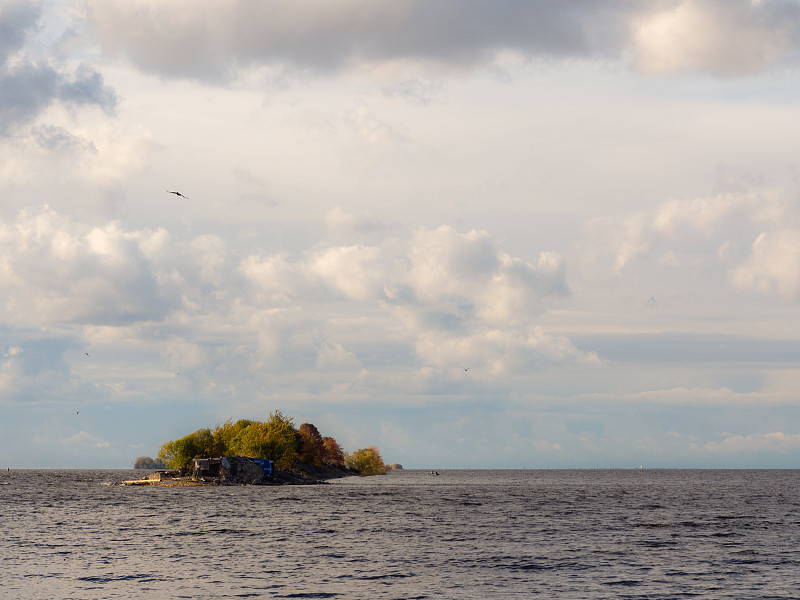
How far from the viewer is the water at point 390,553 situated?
149ft

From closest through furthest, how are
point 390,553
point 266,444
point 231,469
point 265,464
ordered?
point 390,553 → point 231,469 → point 265,464 → point 266,444

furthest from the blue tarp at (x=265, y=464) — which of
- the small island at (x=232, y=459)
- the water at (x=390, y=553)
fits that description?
the water at (x=390, y=553)

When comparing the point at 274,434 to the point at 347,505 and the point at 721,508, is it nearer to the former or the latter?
the point at 347,505

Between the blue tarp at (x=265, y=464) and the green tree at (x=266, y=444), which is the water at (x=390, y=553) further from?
the green tree at (x=266, y=444)

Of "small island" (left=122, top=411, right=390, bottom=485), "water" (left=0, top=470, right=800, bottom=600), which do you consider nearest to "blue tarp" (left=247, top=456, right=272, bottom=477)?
"small island" (left=122, top=411, right=390, bottom=485)

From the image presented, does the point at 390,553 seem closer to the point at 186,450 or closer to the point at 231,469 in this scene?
the point at 231,469

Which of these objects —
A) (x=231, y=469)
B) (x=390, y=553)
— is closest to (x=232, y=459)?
(x=231, y=469)

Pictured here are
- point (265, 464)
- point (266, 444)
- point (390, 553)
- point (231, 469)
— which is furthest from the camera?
point (266, 444)

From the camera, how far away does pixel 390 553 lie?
60.8m

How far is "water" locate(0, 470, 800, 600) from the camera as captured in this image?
45359mm

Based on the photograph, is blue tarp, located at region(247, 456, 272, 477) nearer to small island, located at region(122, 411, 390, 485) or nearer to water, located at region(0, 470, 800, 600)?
small island, located at region(122, 411, 390, 485)

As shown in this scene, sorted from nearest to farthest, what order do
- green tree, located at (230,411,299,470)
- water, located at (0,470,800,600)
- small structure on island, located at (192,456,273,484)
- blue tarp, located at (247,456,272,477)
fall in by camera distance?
water, located at (0,470,800,600) < small structure on island, located at (192,456,273,484) < blue tarp, located at (247,456,272,477) < green tree, located at (230,411,299,470)

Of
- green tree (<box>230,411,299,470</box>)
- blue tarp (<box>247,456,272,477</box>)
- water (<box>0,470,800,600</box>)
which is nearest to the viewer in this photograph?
water (<box>0,470,800,600</box>)

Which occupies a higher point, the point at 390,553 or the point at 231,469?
the point at 231,469
